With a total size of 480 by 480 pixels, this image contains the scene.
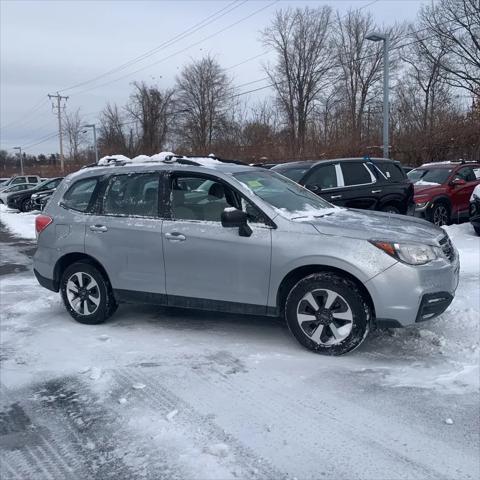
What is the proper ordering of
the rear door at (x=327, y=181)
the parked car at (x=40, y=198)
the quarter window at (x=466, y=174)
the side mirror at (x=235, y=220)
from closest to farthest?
the side mirror at (x=235, y=220), the rear door at (x=327, y=181), the quarter window at (x=466, y=174), the parked car at (x=40, y=198)

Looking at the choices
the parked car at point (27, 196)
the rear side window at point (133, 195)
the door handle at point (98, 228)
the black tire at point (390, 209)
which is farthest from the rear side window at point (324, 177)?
the parked car at point (27, 196)

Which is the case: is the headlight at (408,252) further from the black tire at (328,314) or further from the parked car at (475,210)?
the parked car at (475,210)

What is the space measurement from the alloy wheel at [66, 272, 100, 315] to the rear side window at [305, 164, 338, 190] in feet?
17.3

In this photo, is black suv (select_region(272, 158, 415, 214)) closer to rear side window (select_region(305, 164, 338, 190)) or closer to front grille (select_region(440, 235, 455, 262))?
rear side window (select_region(305, 164, 338, 190))

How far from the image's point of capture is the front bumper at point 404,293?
447cm

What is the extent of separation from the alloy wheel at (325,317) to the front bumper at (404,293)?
0.90 ft

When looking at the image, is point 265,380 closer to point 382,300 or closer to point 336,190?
point 382,300

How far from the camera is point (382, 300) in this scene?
14.8 ft

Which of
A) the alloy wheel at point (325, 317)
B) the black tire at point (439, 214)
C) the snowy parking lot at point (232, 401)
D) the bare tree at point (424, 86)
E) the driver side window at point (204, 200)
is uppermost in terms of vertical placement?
the bare tree at point (424, 86)

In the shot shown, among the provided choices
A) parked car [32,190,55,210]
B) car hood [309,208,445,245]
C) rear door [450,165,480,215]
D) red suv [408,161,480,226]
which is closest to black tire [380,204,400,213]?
red suv [408,161,480,226]

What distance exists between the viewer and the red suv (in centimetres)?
1227

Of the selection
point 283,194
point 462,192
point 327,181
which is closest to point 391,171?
point 327,181

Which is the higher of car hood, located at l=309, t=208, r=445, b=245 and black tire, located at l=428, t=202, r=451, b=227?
car hood, located at l=309, t=208, r=445, b=245

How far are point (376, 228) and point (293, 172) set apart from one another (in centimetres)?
563
